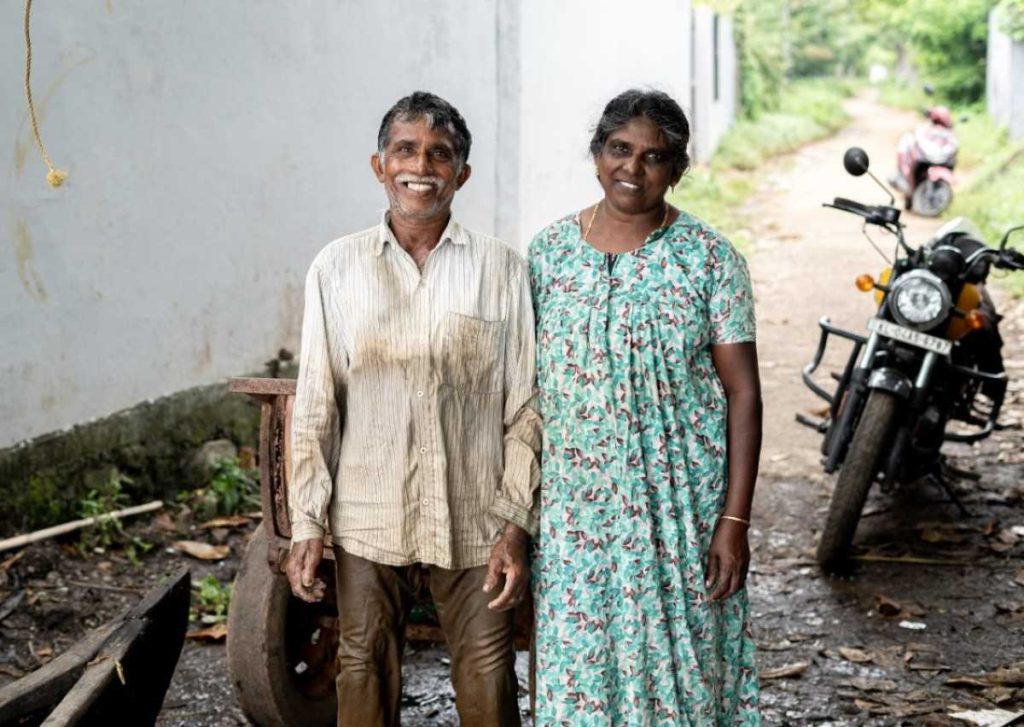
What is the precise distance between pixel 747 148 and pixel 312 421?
724 inches

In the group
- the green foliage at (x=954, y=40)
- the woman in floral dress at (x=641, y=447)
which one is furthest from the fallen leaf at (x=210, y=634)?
the green foliage at (x=954, y=40)

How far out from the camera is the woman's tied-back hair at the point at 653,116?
2.85 metres

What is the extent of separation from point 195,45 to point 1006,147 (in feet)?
49.7

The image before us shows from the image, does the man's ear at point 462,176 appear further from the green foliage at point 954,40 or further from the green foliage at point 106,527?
the green foliage at point 954,40

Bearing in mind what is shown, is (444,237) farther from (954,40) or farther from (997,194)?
(954,40)

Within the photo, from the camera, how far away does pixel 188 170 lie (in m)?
5.62

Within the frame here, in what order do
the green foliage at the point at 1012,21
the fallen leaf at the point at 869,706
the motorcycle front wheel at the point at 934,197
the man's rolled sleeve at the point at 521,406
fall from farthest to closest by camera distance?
the green foliage at the point at 1012,21, the motorcycle front wheel at the point at 934,197, the fallen leaf at the point at 869,706, the man's rolled sleeve at the point at 521,406

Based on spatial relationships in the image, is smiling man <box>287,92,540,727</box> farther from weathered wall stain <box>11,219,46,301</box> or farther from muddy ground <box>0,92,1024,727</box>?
weathered wall stain <box>11,219,46,301</box>

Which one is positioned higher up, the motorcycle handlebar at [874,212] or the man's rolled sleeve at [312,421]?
the motorcycle handlebar at [874,212]

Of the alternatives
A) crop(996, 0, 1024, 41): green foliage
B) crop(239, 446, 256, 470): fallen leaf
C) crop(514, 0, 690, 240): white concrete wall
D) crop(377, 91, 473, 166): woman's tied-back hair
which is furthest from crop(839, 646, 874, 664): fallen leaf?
crop(996, 0, 1024, 41): green foliage

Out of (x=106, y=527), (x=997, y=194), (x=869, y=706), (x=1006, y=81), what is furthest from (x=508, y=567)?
(x=1006, y=81)

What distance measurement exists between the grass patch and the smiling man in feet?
17.7

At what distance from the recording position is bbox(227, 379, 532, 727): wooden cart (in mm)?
3312

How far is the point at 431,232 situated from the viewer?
112 inches
